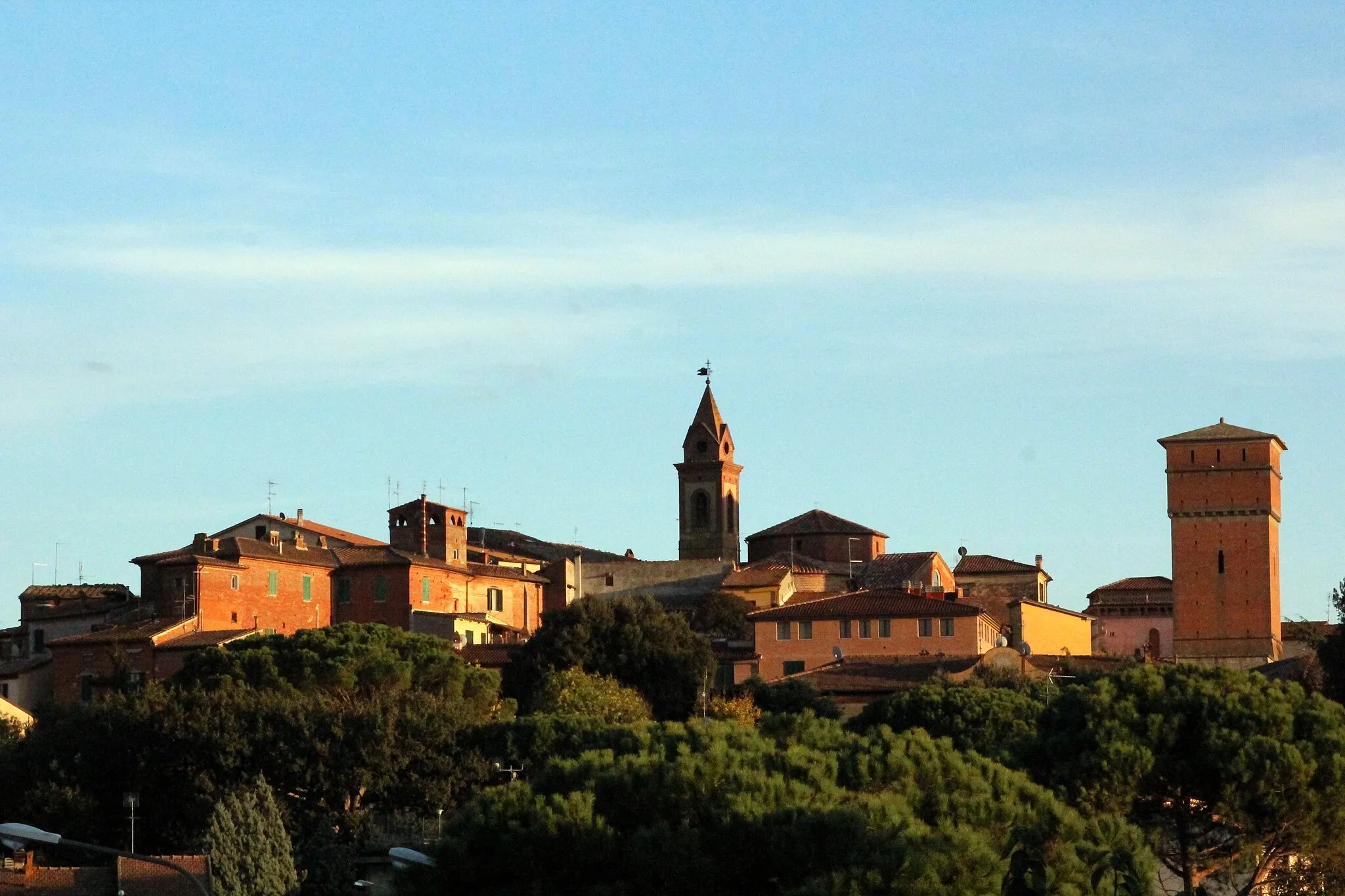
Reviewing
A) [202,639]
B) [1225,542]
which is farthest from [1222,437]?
[202,639]

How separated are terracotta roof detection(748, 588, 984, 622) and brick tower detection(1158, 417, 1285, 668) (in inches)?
517

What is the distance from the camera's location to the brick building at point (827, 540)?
3563 inches

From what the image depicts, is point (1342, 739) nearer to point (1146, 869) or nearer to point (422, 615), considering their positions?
point (1146, 869)

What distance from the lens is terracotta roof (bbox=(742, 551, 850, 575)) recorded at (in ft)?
278

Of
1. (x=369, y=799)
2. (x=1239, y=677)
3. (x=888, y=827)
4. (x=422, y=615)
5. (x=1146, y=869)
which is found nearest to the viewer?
(x=1146, y=869)

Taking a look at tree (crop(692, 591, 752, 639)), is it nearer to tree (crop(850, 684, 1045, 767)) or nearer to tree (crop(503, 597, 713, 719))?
tree (crop(503, 597, 713, 719))

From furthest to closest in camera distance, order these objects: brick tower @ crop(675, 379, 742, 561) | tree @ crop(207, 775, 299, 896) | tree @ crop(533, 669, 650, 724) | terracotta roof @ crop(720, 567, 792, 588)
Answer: brick tower @ crop(675, 379, 742, 561)
terracotta roof @ crop(720, 567, 792, 588)
tree @ crop(533, 669, 650, 724)
tree @ crop(207, 775, 299, 896)

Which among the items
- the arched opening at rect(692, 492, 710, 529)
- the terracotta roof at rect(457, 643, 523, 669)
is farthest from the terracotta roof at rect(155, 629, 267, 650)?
the arched opening at rect(692, 492, 710, 529)

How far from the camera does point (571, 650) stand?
64625 millimetres

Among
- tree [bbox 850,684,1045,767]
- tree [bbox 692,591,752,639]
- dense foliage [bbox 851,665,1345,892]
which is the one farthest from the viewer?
tree [bbox 692,591,752,639]

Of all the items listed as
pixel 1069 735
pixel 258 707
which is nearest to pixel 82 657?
pixel 258 707

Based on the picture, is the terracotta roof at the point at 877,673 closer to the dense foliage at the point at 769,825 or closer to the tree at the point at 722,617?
the tree at the point at 722,617

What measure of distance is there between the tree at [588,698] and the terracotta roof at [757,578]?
58.0 ft

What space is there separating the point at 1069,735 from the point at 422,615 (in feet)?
125
